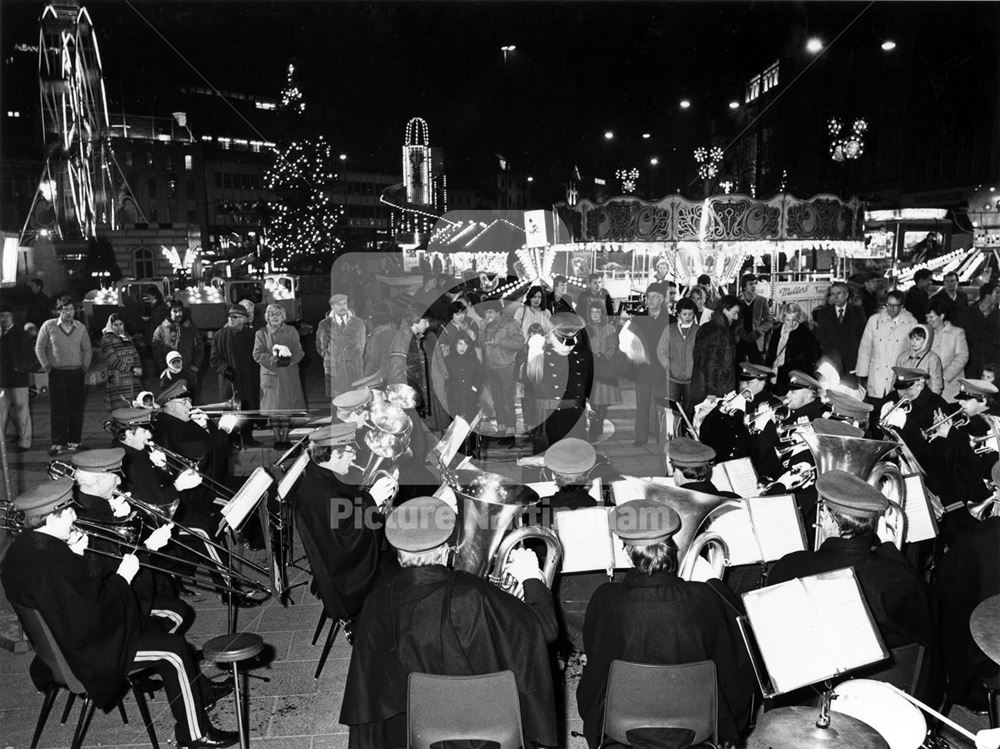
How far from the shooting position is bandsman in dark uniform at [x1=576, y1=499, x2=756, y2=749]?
3.16 meters

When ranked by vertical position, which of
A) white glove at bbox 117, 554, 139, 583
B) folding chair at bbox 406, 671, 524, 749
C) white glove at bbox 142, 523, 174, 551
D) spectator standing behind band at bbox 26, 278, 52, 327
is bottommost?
folding chair at bbox 406, 671, 524, 749

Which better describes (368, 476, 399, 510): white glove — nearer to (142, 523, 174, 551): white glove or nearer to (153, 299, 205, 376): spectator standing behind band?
(142, 523, 174, 551): white glove

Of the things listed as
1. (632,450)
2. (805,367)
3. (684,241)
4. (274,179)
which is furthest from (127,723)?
(274,179)

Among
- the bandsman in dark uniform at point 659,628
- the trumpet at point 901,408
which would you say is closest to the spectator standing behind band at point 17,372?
the bandsman in dark uniform at point 659,628

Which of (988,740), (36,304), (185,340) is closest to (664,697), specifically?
(988,740)

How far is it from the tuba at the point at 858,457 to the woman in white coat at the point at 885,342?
15.4 feet

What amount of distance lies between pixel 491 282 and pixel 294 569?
45.3ft

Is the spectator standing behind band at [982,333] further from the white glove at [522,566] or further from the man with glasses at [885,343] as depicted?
the white glove at [522,566]

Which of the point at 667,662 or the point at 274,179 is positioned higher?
the point at 274,179

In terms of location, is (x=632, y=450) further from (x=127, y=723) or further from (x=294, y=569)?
(x=127, y=723)

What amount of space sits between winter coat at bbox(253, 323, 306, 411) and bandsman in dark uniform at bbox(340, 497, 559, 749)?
5995mm

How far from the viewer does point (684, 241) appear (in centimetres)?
1711

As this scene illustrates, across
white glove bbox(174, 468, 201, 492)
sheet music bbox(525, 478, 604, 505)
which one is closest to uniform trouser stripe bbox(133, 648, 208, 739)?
white glove bbox(174, 468, 201, 492)

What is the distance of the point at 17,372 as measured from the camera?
31.6 feet
